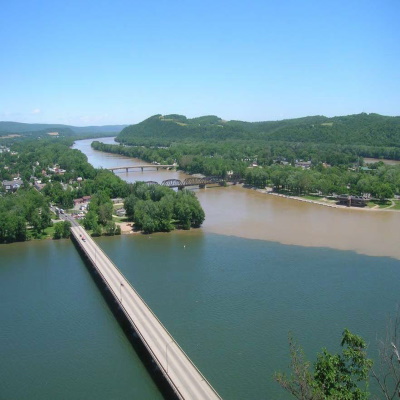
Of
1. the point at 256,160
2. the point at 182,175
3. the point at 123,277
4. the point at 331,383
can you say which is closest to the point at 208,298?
the point at 123,277

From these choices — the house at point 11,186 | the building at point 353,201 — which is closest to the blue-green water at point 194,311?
the building at point 353,201

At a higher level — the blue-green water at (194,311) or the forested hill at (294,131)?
the forested hill at (294,131)

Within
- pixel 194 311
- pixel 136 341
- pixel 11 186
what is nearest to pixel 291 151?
pixel 11 186

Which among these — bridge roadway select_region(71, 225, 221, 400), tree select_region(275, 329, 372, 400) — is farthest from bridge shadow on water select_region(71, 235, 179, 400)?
tree select_region(275, 329, 372, 400)

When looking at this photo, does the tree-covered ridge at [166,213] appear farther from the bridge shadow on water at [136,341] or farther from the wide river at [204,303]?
the bridge shadow on water at [136,341]

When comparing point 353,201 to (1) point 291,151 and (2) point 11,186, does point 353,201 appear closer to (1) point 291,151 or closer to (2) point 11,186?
(2) point 11,186

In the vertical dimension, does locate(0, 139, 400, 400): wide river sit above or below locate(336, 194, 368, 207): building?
below

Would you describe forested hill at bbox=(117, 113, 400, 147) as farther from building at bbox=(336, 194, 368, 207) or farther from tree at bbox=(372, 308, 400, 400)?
tree at bbox=(372, 308, 400, 400)
